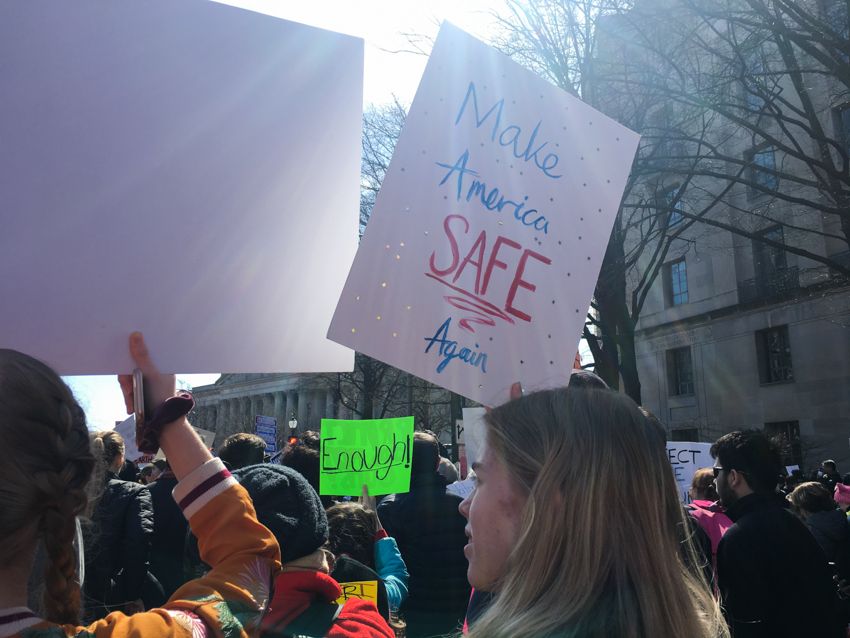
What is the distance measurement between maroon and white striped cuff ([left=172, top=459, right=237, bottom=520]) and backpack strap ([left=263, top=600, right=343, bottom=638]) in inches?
23.5

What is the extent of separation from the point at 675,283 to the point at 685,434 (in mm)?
6722

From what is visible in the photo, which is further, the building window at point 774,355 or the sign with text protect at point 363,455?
the building window at point 774,355

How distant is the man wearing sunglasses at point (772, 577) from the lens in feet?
9.68

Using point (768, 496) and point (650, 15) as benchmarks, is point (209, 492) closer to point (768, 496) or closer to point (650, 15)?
point (768, 496)

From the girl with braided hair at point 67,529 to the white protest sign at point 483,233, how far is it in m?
0.69

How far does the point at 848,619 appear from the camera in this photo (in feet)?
17.1

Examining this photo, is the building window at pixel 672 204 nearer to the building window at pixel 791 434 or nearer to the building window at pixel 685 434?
the building window at pixel 791 434

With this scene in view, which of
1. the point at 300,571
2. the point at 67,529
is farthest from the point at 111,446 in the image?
the point at 67,529

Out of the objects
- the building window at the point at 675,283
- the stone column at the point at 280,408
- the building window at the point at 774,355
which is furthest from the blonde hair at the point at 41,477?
the stone column at the point at 280,408

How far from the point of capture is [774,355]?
23500 millimetres

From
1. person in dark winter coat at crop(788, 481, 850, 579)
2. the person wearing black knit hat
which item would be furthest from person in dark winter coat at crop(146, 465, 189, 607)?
person in dark winter coat at crop(788, 481, 850, 579)

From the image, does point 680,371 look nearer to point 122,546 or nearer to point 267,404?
point 122,546

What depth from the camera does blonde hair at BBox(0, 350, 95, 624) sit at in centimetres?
114

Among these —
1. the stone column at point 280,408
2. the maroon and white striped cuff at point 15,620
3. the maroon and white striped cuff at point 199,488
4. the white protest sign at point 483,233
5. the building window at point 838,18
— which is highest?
the building window at point 838,18
